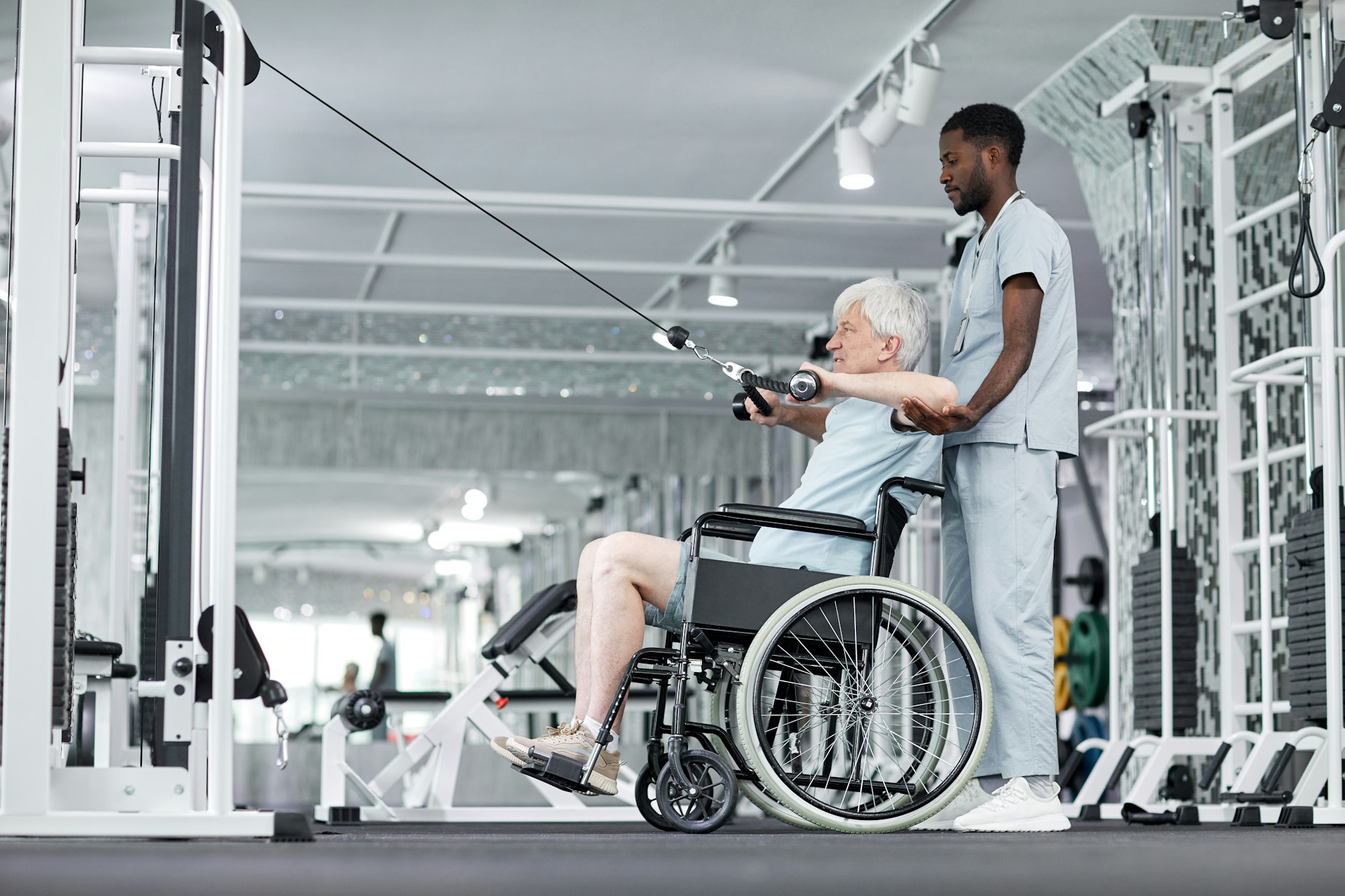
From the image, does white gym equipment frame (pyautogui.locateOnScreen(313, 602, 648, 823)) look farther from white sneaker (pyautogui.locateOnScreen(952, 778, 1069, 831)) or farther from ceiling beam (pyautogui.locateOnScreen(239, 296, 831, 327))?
ceiling beam (pyautogui.locateOnScreen(239, 296, 831, 327))

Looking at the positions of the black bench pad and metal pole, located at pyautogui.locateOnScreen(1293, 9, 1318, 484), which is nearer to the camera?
the black bench pad

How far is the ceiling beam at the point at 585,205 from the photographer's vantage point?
224 inches

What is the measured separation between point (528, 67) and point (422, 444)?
433 cm

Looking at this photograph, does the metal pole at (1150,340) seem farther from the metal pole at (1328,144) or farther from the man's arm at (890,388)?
the man's arm at (890,388)

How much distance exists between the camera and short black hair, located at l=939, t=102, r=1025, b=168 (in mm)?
3021

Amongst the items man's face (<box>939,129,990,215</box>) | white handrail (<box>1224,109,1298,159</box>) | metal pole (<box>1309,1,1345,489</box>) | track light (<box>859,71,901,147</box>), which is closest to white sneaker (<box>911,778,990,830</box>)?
man's face (<box>939,129,990,215</box>)

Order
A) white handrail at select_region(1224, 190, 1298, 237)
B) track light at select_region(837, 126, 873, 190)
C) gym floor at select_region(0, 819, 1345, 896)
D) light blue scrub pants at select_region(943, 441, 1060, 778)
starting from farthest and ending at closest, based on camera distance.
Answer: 1. track light at select_region(837, 126, 873, 190)
2. white handrail at select_region(1224, 190, 1298, 237)
3. light blue scrub pants at select_region(943, 441, 1060, 778)
4. gym floor at select_region(0, 819, 1345, 896)

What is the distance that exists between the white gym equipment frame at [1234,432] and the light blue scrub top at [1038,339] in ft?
2.41

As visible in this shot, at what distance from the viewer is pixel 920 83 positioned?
4.78 metres

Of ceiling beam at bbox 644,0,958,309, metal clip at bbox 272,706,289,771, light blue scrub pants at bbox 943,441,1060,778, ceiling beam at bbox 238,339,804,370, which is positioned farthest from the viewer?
ceiling beam at bbox 238,339,804,370

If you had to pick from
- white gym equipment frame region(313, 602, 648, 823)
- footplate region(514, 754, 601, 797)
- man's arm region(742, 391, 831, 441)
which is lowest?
white gym equipment frame region(313, 602, 648, 823)

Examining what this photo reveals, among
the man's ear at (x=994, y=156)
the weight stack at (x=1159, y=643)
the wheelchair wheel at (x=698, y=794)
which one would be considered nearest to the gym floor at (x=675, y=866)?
the wheelchair wheel at (x=698, y=794)

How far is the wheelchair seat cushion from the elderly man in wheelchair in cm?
115

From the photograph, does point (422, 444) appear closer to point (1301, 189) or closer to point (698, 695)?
point (698, 695)
